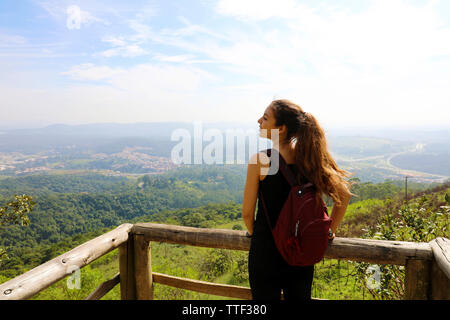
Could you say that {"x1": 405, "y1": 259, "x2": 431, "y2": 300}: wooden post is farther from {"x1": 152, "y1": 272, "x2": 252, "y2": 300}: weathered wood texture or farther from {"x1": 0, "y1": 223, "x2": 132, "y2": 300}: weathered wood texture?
{"x1": 0, "y1": 223, "x2": 132, "y2": 300}: weathered wood texture

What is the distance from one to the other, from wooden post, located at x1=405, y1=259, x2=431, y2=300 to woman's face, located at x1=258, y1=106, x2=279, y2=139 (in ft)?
3.60

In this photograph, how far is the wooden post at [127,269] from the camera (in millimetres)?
2035

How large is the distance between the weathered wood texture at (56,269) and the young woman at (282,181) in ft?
3.07

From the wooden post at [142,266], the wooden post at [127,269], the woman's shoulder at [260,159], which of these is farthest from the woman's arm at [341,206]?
the wooden post at [127,269]

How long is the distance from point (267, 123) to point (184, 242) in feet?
3.47

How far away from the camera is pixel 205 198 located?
6041cm

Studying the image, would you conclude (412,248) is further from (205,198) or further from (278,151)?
(205,198)

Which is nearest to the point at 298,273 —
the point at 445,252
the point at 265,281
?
the point at 265,281

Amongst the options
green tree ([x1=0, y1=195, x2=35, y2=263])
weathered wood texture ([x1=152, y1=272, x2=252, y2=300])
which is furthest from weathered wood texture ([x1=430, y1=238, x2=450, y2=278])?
green tree ([x1=0, y1=195, x2=35, y2=263])

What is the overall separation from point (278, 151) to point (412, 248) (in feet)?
3.25

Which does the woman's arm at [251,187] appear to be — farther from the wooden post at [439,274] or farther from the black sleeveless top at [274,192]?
the wooden post at [439,274]

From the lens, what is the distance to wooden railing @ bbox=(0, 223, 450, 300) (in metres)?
1.34
